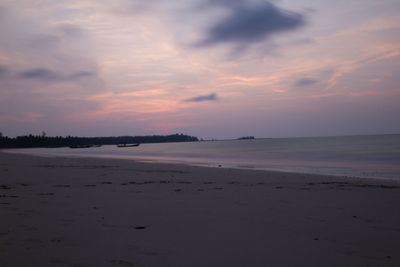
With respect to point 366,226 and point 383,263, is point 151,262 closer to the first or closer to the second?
point 383,263

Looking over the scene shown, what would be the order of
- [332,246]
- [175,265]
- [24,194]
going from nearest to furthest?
[175,265] < [332,246] < [24,194]

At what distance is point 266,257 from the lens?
176 inches

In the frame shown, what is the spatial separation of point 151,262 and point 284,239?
7.81ft

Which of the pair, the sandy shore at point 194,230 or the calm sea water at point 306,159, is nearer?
the sandy shore at point 194,230

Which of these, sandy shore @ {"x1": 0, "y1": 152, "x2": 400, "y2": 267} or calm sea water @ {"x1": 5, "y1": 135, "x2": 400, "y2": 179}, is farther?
calm sea water @ {"x1": 5, "y1": 135, "x2": 400, "y2": 179}

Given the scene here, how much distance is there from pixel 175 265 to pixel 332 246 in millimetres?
2610

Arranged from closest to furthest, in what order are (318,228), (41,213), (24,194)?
(318,228) → (41,213) → (24,194)

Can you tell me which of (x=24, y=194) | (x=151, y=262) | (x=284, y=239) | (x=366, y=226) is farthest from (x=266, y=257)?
(x=24, y=194)

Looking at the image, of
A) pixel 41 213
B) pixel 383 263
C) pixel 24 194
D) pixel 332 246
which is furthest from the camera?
pixel 24 194

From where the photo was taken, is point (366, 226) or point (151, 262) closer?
point (151, 262)

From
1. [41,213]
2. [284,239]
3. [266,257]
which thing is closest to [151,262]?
[266,257]

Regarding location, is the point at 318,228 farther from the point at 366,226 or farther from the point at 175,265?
the point at 175,265

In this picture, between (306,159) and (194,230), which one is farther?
(306,159)

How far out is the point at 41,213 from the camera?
6734 mm
